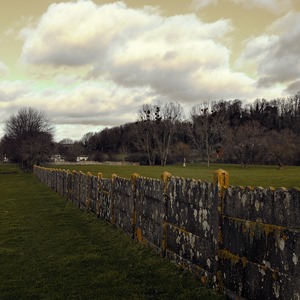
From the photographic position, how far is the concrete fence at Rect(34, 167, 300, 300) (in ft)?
15.3

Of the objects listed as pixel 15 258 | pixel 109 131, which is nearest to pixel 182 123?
pixel 109 131

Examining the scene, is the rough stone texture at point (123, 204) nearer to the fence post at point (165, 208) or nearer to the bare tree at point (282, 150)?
the fence post at point (165, 208)

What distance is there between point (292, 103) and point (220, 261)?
427 feet

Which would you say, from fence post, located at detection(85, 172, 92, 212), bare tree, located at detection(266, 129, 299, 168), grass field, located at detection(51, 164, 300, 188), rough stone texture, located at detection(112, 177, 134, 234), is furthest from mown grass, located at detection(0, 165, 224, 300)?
bare tree, located at detection(266, 129, 299, 168)

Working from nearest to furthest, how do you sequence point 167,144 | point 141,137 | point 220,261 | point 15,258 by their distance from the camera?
point 220,261 < point 15,258 < point 167,144 < point 141,137

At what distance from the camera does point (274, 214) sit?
4832 millimetres

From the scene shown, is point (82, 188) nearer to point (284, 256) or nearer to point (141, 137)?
point (284, 256)

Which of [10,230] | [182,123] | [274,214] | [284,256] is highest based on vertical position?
[182,123]

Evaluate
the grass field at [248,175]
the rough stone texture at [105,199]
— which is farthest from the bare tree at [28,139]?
the rough stone texture at [105,199]

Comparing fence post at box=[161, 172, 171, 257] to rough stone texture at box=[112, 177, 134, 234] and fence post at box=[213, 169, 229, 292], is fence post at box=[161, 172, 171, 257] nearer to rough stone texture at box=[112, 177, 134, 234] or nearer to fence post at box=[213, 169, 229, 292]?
fence post at box=[213, 169, 229, 292]

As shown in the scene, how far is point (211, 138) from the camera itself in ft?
319

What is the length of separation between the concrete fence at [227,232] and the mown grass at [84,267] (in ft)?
1.21

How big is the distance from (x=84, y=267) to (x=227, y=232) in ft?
11.8

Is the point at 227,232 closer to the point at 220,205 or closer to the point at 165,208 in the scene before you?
the point at 220,205
